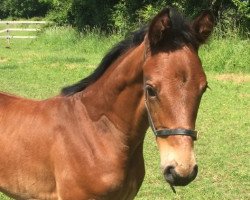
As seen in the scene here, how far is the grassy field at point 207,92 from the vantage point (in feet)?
17.1

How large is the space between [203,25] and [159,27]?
13.2 inches

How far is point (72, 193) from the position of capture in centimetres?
278

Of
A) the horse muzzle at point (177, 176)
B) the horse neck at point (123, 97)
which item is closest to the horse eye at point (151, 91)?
the horse neck at point (123, 97)

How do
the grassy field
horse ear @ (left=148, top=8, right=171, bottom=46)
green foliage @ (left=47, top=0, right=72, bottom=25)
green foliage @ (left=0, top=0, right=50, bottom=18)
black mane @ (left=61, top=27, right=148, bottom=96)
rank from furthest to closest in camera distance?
green foliage @ (left=0, top=0, right=50, bottom=18) < green foliage @ (left=47, top=0, right=72, bottom=25) < the grassy field < black mane @ (left=61, top=27, right=148, bottom=96) < horse ear @ (left=148, top=8, right=171, bottom=46)

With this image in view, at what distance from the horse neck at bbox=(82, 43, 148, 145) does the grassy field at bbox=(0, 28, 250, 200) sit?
7.45ft

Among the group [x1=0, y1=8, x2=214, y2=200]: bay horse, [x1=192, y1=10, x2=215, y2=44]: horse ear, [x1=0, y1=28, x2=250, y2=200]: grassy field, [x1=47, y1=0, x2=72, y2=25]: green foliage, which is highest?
[x1=192, y1=10, x2=215, y2=44]: horse ear

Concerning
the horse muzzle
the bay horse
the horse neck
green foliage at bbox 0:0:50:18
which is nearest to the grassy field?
the bay horse

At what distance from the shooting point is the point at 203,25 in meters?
2.58

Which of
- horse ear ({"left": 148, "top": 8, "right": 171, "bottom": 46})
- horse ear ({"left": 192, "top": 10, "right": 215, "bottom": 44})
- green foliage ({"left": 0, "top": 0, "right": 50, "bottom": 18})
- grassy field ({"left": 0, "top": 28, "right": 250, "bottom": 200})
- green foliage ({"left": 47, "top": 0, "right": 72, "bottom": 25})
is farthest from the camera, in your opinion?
green foliage ({"left": 0, "top": 0, "right": 50, "bottom": 18})

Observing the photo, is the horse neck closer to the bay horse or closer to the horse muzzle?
the bay horse

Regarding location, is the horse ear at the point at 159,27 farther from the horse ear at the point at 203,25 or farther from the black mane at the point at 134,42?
the horse ear at the point at 203,25

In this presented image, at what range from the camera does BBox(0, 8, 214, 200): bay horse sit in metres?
2.30

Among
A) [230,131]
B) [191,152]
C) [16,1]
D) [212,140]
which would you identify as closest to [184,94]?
[191,152]

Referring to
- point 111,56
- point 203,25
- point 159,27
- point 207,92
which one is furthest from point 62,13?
point 159,27
